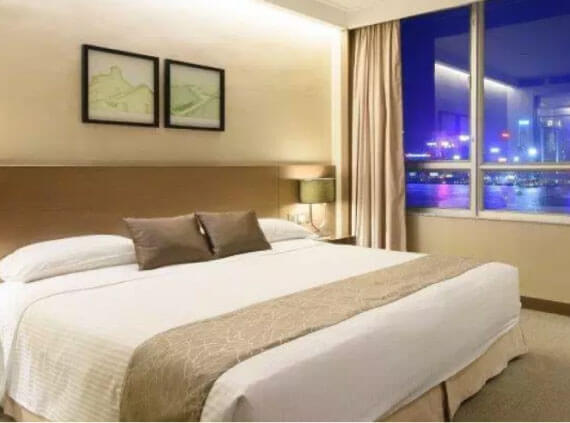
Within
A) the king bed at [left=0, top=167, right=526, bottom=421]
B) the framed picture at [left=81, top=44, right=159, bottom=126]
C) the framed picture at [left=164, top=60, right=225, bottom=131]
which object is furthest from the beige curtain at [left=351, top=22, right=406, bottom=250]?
the framed picture at [left=81, top=44, right=159, bottom=126]

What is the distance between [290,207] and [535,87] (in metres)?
2.32

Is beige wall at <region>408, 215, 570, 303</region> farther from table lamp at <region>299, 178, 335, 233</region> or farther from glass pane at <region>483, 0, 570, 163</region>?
table lamp at <region>299, 178, 335, 233</region>

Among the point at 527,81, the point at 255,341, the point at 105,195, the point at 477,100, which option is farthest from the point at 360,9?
the point at 255,341

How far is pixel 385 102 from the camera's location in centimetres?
498

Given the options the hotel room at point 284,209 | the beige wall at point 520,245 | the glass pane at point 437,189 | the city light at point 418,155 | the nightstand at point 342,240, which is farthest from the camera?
the city light at point 418,155

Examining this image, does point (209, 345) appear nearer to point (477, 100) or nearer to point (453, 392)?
point (453, 392)

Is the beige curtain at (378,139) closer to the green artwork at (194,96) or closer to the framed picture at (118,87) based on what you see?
the green artwork at (194,96)

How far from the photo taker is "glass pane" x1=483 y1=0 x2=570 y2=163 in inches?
170

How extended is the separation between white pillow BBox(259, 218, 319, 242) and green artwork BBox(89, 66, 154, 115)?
3.85 ft

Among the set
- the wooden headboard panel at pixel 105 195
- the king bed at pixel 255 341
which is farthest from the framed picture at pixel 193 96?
the king bed at pixel 255 341

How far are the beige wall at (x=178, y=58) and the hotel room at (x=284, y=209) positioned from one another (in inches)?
0.6

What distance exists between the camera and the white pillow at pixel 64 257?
268 centimetres

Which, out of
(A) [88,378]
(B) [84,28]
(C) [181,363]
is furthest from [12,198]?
(C) [181,363]

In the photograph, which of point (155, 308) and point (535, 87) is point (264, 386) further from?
point (535, 87)
